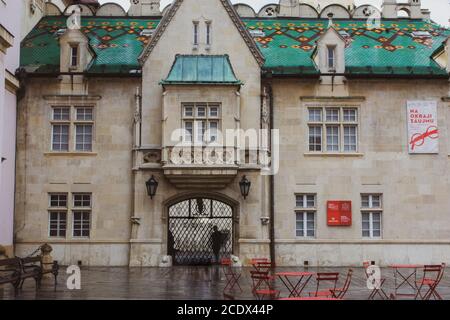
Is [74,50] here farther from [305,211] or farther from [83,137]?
[305,211]

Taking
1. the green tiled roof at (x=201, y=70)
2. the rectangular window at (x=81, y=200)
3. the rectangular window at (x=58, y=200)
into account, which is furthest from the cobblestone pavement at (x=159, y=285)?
the green tiled roof at (x=201, y=70)

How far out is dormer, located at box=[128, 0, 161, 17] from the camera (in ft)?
116

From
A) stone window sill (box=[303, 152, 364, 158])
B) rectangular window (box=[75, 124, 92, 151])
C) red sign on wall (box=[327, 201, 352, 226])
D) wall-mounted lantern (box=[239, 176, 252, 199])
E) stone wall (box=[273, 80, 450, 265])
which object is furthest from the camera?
rectangular window (box=[75, 124, 92, 151])

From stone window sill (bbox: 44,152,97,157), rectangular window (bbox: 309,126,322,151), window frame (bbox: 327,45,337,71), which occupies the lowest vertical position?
stone window sill (bbox: 44,152,97,157)

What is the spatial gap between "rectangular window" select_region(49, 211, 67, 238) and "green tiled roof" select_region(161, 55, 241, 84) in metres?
7.43

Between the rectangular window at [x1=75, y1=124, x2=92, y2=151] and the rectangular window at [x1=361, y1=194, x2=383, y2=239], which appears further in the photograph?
the rectangular window at [x1=75, y1=124, x2=92, y2=151]

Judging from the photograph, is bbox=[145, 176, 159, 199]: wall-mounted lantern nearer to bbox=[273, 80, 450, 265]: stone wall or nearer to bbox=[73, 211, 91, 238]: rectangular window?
bbox=[73, 211, 91, 238]: rectangular window

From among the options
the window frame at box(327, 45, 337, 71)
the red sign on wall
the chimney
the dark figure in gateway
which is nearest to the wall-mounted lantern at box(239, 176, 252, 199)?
the dark figure in gateway

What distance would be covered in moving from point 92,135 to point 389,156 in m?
13.2

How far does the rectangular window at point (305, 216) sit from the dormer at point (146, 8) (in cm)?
1390

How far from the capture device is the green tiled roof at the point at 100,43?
30.0 m

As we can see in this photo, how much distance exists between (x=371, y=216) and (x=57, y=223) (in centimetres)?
1382

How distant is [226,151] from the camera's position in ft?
88.2

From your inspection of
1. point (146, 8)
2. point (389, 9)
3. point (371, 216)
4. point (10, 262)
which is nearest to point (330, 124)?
point (371, 216)
